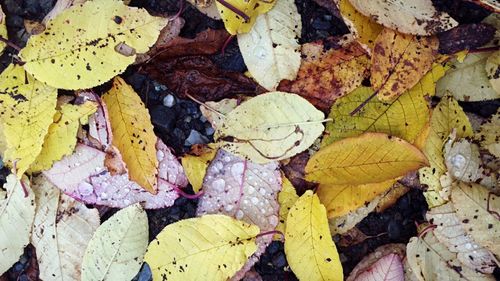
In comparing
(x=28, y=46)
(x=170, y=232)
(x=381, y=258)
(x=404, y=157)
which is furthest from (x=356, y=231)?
(x=28, y=46)

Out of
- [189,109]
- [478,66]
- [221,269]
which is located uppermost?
[478,66]

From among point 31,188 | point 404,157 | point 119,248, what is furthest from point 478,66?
point 31,188

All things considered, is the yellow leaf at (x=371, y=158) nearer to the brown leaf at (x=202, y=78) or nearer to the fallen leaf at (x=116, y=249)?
the brown leaf at (x=202, y=78)

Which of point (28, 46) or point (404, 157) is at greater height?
point (28, 46)

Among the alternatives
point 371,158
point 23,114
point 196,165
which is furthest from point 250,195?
point 23,114

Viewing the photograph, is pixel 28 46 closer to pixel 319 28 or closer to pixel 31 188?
pixel 31 188

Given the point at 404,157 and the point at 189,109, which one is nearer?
the point at 404,157

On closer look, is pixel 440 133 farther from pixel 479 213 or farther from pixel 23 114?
pixel 23 114
